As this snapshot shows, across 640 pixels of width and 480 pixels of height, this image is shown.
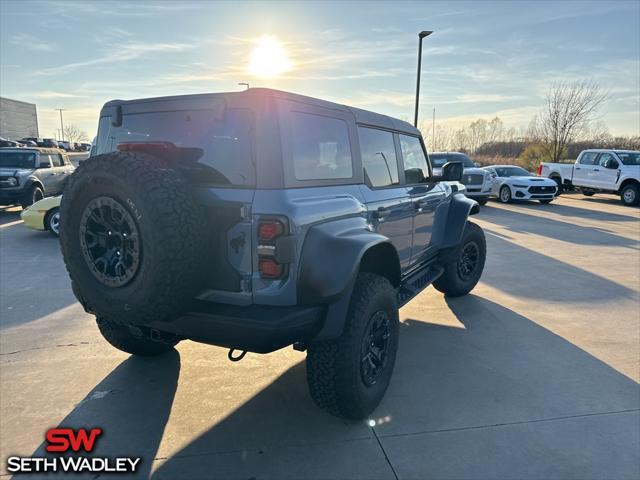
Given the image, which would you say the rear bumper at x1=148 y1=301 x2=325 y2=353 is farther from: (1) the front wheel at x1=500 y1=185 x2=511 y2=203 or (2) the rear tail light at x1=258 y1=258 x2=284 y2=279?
(1) the front wheel at x1=500 y1=185 x2=511 y2=203

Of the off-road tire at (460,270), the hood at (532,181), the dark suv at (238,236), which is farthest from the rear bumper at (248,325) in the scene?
the hood at (532,181)

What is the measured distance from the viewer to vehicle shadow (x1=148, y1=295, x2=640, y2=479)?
7.75ft

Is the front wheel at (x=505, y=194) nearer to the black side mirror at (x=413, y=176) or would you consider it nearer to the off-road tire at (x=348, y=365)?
the black side mirror at (x=413, y=176)

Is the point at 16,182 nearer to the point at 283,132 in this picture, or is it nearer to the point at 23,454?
the point at 23,454

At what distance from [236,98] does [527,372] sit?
9.95 ft

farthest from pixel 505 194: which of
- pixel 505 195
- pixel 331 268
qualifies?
pixel 331 268

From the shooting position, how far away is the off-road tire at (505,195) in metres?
15.3

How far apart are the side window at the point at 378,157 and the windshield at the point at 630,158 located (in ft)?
50.9

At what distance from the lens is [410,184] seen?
3.96 metres

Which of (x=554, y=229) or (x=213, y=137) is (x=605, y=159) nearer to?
(x=554, y=229)

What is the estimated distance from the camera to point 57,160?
12.8 meters


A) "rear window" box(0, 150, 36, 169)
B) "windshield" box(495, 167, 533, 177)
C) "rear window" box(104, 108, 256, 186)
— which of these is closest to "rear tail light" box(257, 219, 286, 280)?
"rear window" box(104, 108, 256, 186)

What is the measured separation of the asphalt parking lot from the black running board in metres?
0.48

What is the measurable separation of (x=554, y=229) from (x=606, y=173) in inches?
308
